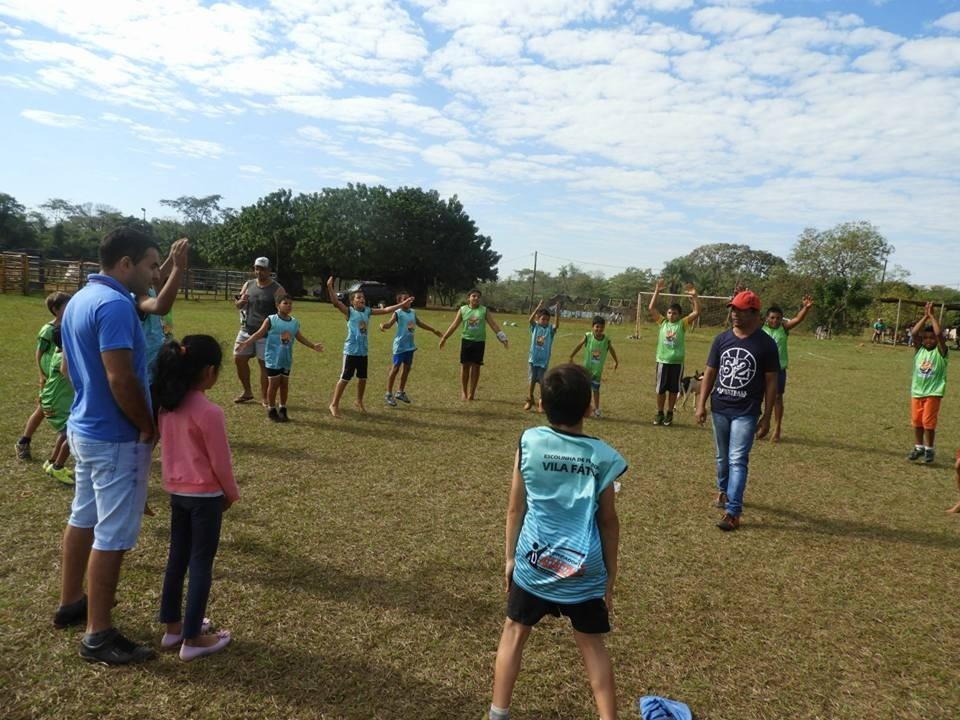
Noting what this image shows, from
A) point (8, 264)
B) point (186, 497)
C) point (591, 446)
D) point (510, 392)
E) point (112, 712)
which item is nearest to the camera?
point (591, 446)

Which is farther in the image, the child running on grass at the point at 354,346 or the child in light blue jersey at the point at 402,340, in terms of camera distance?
the child in light blue jersey at the point at 402,340

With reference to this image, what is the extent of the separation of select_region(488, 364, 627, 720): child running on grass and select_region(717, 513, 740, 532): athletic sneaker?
3.32m

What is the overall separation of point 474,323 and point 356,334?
94.1 inches

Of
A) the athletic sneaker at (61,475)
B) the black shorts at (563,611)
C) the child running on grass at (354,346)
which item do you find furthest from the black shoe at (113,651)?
the child running on grass at (354,346)

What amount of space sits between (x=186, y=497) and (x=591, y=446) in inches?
78.9

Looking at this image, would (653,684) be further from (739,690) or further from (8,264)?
(8,264)

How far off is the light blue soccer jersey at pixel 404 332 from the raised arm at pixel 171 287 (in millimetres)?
6637

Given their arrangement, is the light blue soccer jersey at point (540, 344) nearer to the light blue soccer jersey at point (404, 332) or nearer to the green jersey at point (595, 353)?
the green jersey at point (595, 353)

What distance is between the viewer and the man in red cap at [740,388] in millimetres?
5328

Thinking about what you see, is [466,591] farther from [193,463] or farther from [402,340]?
[402,340]

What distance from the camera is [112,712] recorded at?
9.12ft

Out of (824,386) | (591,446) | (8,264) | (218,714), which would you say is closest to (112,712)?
(218,714)

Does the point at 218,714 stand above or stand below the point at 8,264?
below

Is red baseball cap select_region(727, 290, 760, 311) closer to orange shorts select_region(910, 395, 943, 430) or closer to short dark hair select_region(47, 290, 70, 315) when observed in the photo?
orange shorts select_region(910, 395, 943, 430)
